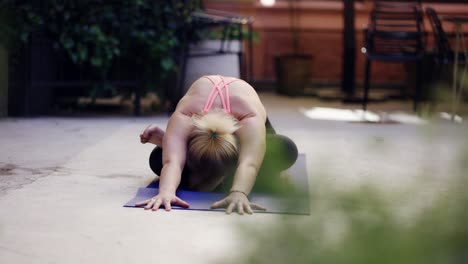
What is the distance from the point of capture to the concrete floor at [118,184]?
0.63m

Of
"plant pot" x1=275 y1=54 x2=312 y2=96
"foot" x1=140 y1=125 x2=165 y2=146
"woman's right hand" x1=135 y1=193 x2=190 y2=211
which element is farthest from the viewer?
"plant pot" x1=275 y1=54 x2=312 y2=96

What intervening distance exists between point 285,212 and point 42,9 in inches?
249

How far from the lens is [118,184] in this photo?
3756mm

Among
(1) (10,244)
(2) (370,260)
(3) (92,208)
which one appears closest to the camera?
(2) (370,260)

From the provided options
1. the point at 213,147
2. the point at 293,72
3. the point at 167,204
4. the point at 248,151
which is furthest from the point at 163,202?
the point at 293,72

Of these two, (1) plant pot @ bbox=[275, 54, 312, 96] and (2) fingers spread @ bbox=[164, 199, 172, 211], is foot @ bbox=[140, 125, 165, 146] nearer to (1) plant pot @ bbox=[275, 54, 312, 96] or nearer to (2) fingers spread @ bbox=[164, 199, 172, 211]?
(2) fingers spread @ bbox=[164, 199, 172, 211]

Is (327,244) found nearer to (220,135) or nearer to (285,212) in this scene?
(285,212)

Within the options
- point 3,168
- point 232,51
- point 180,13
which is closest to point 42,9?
point 180,13

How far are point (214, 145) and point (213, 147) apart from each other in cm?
1

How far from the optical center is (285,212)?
614mm

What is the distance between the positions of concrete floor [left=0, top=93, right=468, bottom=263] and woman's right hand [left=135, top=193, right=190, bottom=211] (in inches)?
1.7

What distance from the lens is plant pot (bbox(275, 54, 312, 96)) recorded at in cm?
959

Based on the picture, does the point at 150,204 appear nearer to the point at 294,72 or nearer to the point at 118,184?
the point at 118,184

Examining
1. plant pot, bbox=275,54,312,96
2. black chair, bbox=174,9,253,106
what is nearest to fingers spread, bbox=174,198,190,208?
black chair, bbox=174,9,253,106
